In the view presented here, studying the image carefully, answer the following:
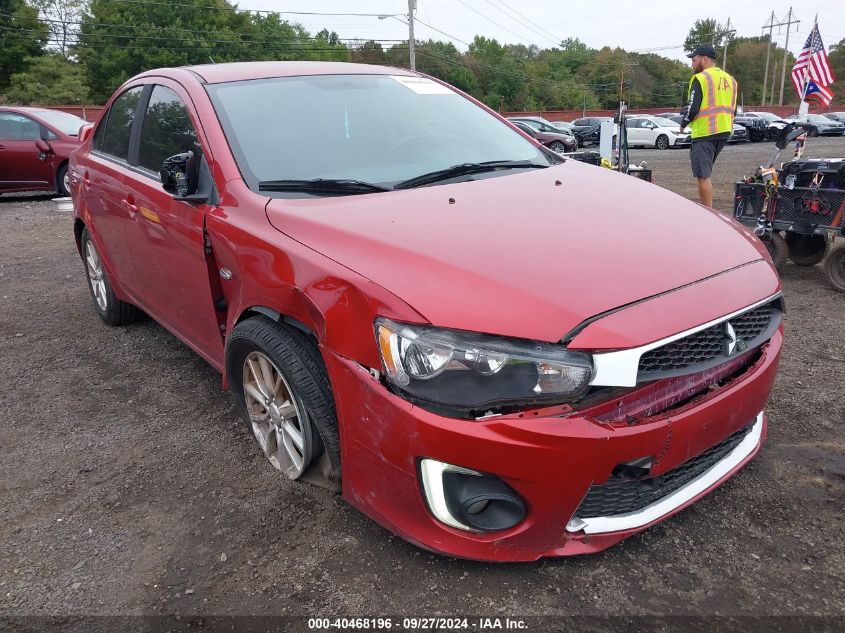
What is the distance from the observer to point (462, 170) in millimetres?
2760

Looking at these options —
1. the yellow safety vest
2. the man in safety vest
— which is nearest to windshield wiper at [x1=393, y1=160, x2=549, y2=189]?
the man in safety vest

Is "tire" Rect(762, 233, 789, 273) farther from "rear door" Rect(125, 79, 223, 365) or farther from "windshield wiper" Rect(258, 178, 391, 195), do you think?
"rear door" Rect(125, 79, 223, 365)

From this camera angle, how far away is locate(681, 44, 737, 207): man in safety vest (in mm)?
6219

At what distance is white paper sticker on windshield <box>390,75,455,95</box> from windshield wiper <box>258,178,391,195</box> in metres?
1.04

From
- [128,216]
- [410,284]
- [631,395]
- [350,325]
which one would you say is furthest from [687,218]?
[128,216]

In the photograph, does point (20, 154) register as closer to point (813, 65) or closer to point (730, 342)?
Result: point (730, 342)

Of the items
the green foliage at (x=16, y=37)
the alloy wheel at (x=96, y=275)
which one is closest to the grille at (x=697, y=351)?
the alloy wheel at (x=96, y=275)

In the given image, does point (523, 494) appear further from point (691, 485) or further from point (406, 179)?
point (406, 179)

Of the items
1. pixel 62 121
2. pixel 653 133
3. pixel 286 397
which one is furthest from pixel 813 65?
pixel 653 133

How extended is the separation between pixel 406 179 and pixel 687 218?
3.56 feet

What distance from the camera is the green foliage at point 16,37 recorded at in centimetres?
4252

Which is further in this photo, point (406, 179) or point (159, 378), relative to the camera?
point (159, 378)

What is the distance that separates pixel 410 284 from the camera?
6.02ft

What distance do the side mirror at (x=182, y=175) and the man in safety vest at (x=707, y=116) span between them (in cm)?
507
